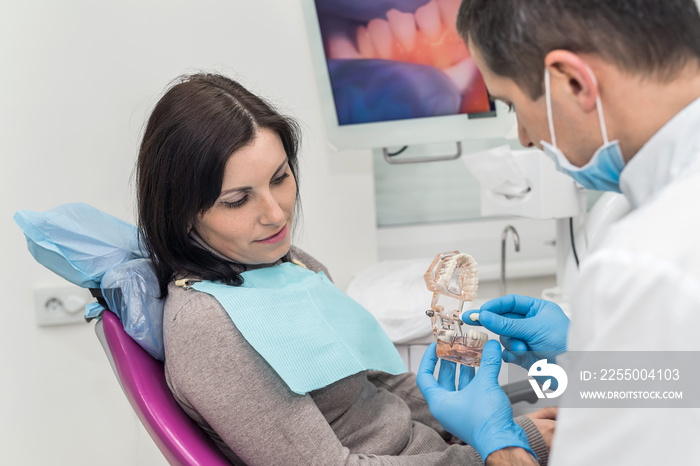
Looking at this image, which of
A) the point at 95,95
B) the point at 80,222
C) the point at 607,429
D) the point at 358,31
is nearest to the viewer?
the point at 607,429

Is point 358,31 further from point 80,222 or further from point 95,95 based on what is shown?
point 80,222

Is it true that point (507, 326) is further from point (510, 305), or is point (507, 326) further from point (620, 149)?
point (620, 149)

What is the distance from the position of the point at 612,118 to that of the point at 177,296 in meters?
0.77

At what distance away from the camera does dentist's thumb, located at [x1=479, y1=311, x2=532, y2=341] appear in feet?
3.70

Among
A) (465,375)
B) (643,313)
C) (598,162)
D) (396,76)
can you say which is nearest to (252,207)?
(465,375)

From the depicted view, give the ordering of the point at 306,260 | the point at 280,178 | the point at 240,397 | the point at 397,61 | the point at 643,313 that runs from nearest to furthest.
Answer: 1. the point at 643,313
2. the point at 240,397
3. the point at 280,178
4. the point at 306,260
5. the point at 397,61

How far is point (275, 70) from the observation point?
2.19 metres

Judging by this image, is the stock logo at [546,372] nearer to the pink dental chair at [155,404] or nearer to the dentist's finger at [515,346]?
the dentist's finger at [515,346]

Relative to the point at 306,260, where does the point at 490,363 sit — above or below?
below

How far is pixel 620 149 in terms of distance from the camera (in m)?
0.80

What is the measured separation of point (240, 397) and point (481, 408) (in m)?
0.40

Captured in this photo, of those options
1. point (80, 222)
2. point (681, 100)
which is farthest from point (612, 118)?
point (80, 222)

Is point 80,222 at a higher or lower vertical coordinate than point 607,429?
higher

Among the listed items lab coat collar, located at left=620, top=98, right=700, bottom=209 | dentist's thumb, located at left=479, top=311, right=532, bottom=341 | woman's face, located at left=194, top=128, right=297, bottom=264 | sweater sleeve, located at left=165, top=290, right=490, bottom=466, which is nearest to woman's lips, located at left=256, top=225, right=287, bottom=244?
woman's face, located at left=194, top=128, right=297, bottom=264
